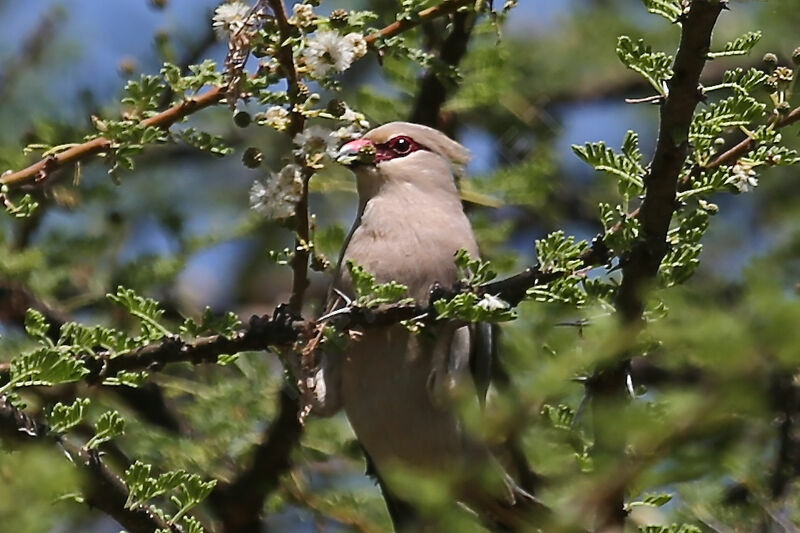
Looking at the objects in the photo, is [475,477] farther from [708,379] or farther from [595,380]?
[595,380]

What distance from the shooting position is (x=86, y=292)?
6.16 m

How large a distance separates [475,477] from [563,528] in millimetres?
324

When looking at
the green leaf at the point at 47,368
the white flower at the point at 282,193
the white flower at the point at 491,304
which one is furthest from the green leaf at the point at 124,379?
the white flower at the point at 491,304

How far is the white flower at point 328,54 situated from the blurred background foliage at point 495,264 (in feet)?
2.33

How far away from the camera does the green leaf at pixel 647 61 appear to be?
11.0ft

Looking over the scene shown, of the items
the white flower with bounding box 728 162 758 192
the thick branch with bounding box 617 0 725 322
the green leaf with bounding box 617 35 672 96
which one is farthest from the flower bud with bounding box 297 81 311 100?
the white flower with bounding box 728 162 758 192

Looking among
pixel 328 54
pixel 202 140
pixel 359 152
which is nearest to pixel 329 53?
pixel 328 54

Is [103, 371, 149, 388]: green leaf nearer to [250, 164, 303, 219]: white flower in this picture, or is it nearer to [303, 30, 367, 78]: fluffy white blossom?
[250, 164, 303, 219]: white flower

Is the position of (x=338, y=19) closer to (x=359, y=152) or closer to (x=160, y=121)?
(x=160, y=121)

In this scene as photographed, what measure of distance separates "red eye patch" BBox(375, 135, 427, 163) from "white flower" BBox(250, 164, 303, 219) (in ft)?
→ 6.42

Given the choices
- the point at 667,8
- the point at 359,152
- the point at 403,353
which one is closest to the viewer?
the point at 667,8

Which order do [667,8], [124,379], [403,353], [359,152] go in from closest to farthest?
1. [667,8]
2. [124,379]
3. [359,152]
4. [403,353]

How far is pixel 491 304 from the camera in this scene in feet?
11.0

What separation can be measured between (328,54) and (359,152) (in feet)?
4.54
